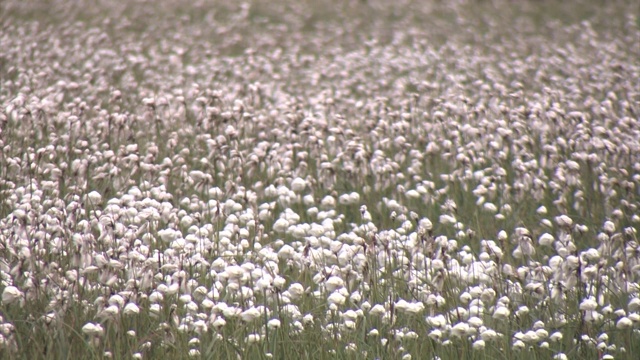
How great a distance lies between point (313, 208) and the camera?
21.6 ft

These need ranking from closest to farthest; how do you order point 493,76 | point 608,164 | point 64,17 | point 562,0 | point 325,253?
point 325,253
point 608,164
point 493,76
point 64,17
point 562,0

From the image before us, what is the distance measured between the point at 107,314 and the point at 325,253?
1628 millimetres

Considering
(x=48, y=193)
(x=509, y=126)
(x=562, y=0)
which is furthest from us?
(x=562, y=0)

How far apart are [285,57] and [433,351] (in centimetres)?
1023

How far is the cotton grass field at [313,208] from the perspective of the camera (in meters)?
4.58

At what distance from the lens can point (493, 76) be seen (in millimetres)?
12109

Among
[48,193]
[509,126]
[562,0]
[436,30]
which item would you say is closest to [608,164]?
[509,126]

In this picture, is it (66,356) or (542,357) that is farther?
(542,357)

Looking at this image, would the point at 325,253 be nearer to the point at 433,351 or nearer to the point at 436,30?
the point at 433,351

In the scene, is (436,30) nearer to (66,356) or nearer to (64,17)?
(64,17)

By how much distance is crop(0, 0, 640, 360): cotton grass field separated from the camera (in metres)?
4.58

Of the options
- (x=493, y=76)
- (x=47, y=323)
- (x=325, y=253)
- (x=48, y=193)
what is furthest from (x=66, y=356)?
(x=493, y=76)

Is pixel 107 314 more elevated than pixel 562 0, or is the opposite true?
pixel 107 314

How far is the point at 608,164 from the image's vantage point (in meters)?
7.66
